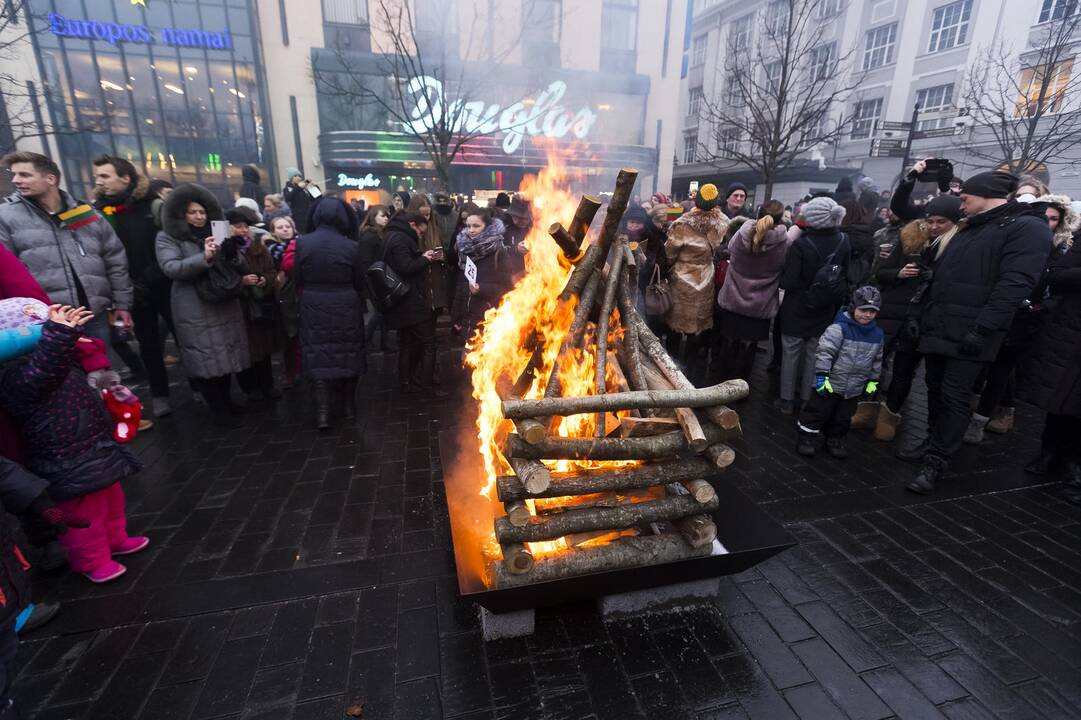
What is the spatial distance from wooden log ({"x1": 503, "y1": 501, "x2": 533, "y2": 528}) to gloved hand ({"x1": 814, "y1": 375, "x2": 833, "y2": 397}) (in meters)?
3.60

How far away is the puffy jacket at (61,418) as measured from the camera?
2676 millimetres

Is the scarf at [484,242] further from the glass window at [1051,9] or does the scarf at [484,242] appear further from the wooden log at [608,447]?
the glass window at [1051,9]

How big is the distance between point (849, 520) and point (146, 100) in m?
29.4

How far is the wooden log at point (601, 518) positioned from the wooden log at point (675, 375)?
18.3 inches

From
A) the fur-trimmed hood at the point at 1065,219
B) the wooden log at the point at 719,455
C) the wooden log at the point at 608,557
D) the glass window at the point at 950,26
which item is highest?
the glass window at the point at 950,26

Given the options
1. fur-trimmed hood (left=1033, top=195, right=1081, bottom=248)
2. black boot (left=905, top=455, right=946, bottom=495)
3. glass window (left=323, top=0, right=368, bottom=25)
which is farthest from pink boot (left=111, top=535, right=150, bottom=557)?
glass window (left=323, top=0, right=368, bottom=25)

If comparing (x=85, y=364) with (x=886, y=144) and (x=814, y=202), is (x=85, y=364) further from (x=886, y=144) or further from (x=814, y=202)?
(x=886, y=144)

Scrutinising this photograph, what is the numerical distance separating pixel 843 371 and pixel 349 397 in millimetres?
A: 5255

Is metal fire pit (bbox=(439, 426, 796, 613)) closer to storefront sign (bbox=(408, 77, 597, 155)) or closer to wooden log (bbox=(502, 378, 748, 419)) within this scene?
wooden log (bbox=(502, 378, 748, 419))

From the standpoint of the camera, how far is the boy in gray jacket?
480cm

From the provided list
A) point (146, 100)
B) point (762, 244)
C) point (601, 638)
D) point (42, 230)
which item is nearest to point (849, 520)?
point (601, 638)

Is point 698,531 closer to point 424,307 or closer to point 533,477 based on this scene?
point 533,477

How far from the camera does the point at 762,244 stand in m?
5.86

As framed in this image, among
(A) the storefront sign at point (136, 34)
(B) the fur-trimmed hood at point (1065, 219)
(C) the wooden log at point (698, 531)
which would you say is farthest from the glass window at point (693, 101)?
(C) the wooden log at point (698, 531)
